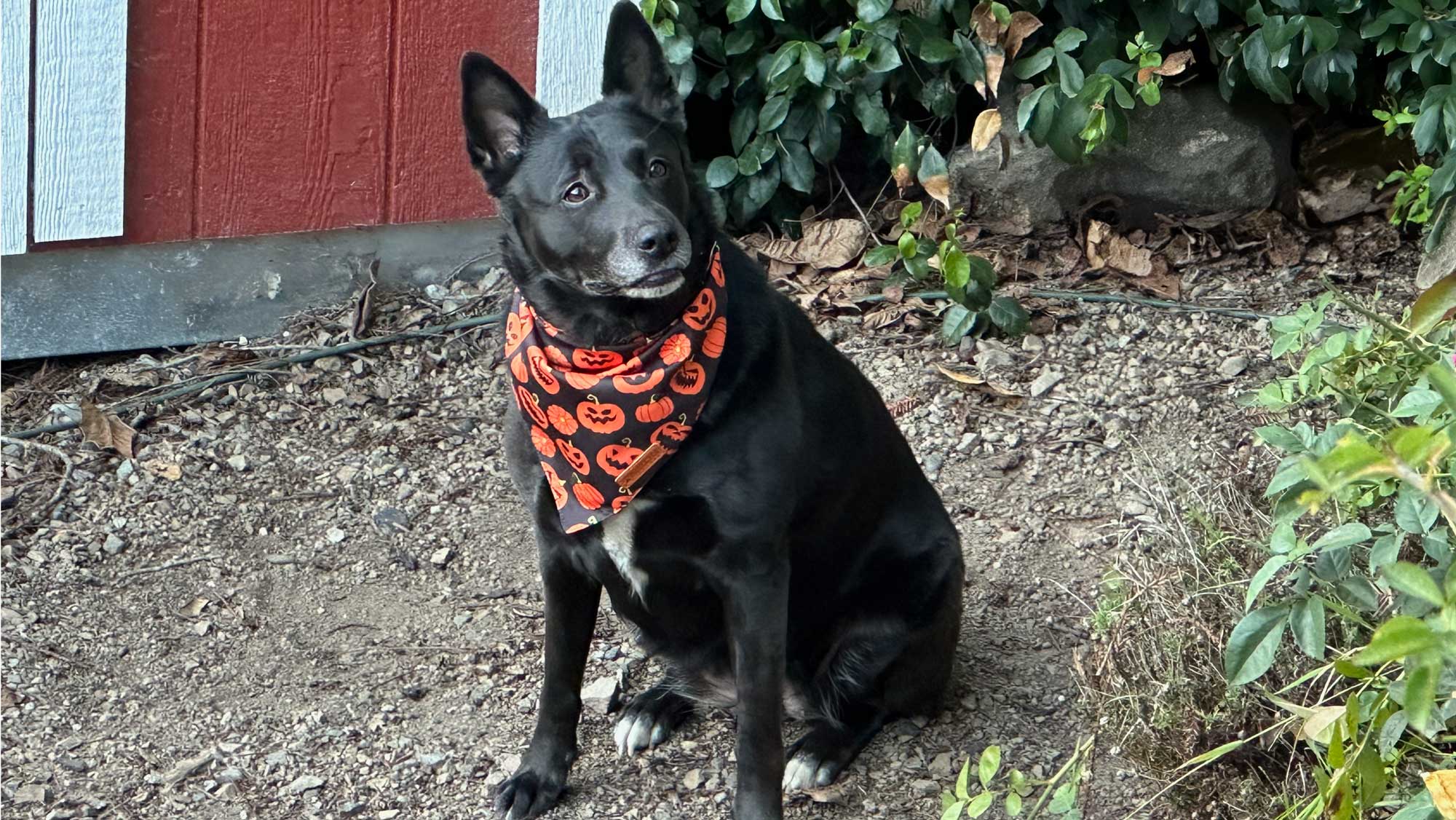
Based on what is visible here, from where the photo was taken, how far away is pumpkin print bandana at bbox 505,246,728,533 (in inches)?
96.5

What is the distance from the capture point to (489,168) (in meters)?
2.64

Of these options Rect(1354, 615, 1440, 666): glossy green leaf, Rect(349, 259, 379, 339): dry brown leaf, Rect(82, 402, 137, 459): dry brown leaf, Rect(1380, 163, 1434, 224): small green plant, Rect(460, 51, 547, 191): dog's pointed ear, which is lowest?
Rect(82, 402, 137, 459): dry brown leaf

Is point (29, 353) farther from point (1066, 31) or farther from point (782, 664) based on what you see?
point (1066, 31)

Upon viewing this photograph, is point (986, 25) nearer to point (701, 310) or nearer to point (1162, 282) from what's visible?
point (1162, 282)

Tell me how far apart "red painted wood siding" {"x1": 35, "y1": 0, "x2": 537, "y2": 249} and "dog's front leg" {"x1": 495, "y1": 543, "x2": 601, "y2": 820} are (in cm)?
189

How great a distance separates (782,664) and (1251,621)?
2.86 feet

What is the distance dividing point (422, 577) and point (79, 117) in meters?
1.53

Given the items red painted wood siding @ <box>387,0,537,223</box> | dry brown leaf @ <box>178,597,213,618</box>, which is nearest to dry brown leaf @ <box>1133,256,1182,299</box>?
red painted wood siding @ <box>387,0,537,223</box>

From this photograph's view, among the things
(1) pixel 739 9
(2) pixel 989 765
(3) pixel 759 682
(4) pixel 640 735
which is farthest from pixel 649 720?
(1) pixel 739 9

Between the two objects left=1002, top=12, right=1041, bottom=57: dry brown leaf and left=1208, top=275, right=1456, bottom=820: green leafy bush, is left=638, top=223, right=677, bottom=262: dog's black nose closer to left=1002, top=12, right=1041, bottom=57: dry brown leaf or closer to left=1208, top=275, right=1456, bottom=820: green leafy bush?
left=1208, top=275, right=1456, bottom=820: green leafy bush

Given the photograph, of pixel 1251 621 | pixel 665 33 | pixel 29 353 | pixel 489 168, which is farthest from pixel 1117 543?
pixel 29 353

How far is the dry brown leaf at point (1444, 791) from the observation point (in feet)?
4.88

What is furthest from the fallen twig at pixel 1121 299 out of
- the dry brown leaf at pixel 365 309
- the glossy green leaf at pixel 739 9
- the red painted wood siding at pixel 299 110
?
the dry brown leaf at pixel 365 309

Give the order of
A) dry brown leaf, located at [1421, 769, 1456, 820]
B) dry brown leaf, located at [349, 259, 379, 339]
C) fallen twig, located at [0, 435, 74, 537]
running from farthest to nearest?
dry brown leaf, located at [349, 259, 379, 339] < fallen twig, located at [0, 435, 74, 537] < dry brown leaf, located at [1421, 769, 1456, 820]
